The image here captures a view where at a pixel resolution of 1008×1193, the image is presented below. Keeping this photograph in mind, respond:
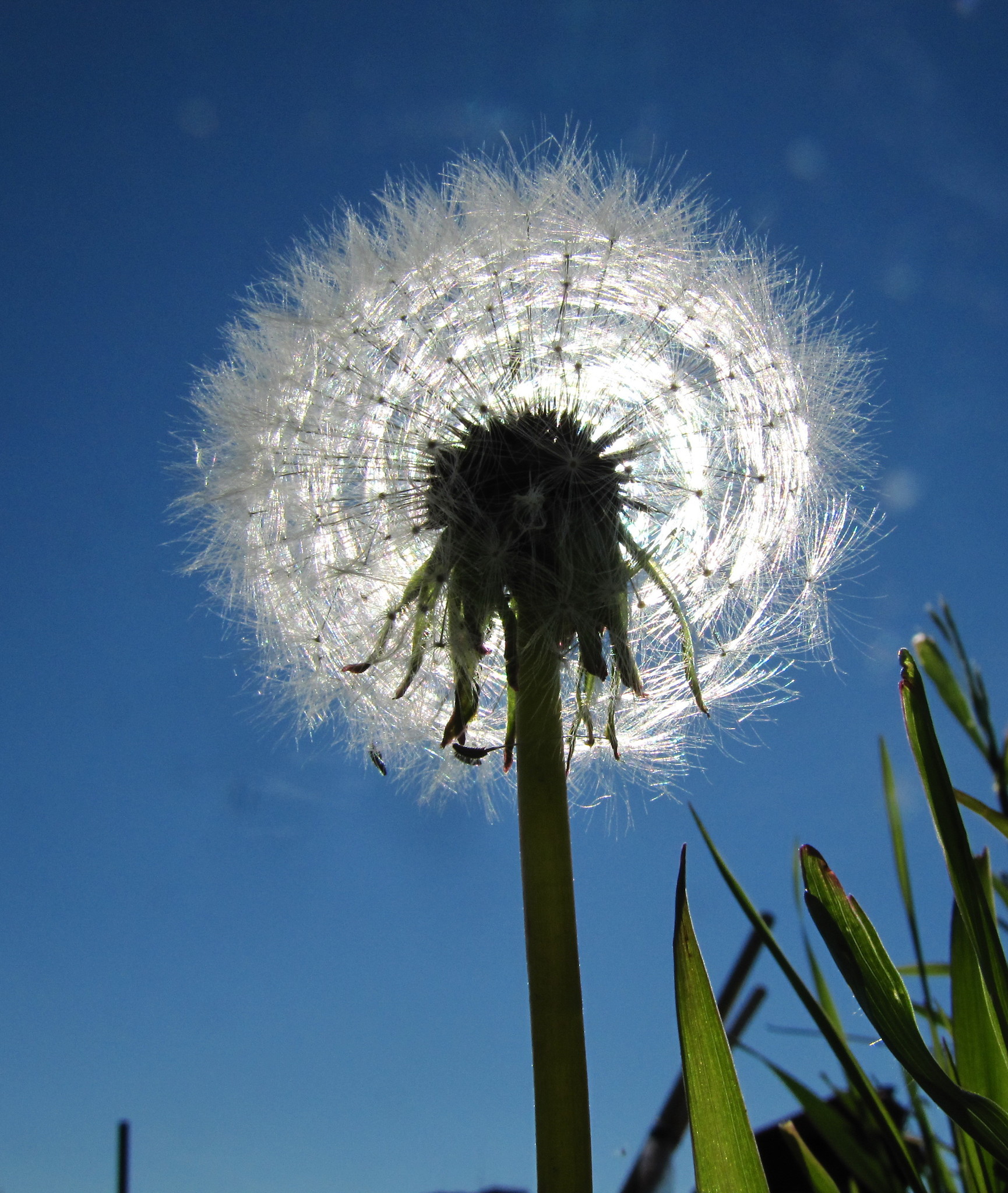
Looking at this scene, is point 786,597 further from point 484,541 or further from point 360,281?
point 360,281

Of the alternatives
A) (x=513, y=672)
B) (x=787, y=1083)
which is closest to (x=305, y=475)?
(x=513, y=672)

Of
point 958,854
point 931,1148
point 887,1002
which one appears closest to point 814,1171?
point 931,1148

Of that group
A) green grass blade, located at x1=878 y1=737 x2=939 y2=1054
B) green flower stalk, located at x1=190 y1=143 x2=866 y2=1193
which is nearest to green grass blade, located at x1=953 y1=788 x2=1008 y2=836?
green grass blade, located at x1=878 y1=737 x2=939 y2=1054

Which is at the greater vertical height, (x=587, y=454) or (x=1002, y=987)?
(x=587, y=454)

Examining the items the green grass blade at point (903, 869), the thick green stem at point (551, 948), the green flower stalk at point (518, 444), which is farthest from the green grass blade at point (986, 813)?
the green flower stalk at point (518, 444)

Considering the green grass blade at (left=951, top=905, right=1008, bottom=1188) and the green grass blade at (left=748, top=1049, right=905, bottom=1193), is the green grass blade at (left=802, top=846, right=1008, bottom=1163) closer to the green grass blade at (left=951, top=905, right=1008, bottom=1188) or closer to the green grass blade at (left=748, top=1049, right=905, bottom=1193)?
the green grass blade at (left=951, top=905, right=1008, bottom=1188)

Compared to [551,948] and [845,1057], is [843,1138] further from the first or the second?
[551,948]
